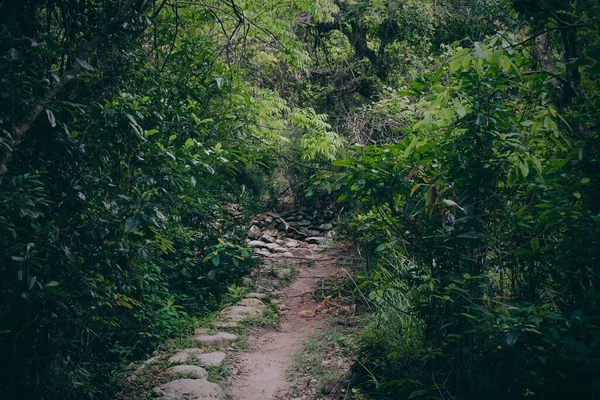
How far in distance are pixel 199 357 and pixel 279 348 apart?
1.21 meters

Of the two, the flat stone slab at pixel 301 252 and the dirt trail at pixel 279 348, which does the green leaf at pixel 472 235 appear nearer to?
the dirt trail at pixel 279 348

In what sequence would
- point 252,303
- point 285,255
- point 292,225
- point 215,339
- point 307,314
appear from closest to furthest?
point 215,339 → point 307,314 → point 252,303 → point 285,255 → point 292,225

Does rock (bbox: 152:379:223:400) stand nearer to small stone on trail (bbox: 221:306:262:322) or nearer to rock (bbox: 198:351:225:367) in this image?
rock (bbox: 198:351:225:367)

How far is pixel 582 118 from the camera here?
2.72 metres

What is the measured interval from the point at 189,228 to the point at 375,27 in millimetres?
6261

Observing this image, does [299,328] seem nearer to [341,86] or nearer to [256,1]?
[256,1]

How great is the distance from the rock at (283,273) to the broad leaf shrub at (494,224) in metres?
5.08

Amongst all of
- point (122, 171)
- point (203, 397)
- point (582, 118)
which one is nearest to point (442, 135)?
point (582, 118)

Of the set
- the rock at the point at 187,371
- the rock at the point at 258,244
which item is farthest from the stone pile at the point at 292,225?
the rock at the point at 187,371

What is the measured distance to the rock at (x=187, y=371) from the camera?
438cm

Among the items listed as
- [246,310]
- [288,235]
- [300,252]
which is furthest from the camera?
[288,235]

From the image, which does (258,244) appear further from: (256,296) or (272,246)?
(256,296)

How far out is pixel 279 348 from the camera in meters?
5.78

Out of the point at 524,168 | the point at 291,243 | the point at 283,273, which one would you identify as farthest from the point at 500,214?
the point at 291,243
